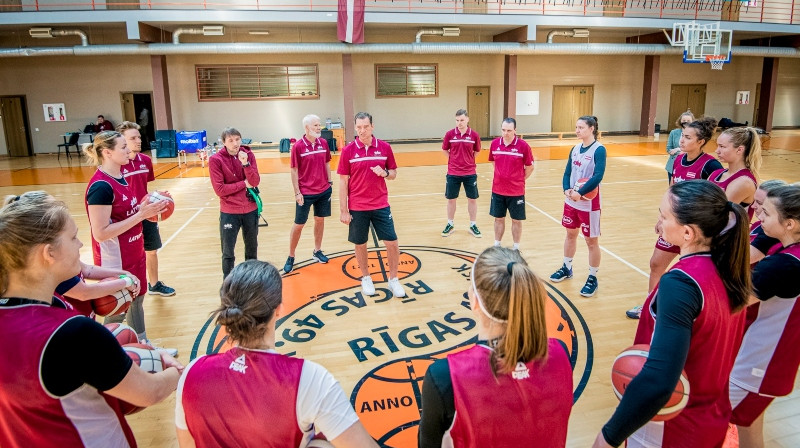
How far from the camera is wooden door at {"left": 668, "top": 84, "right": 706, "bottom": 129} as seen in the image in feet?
71.3

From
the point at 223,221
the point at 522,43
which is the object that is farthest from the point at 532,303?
the point at 522,43

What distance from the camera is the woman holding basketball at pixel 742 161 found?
346 centimetres

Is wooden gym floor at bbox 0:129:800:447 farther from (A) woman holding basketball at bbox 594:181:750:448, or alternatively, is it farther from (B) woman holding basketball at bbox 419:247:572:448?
(A) woman holding basketball at bbox 594:181:750:448

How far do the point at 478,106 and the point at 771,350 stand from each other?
18.5 meters

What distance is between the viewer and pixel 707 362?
1.65 metres

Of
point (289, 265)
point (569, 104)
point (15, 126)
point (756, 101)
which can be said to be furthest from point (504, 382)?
point (756, 101)

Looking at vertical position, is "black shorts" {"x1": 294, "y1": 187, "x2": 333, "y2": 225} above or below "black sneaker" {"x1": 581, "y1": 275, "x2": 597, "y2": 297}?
above

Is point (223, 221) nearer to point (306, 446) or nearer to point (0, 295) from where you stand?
point (0, 295)

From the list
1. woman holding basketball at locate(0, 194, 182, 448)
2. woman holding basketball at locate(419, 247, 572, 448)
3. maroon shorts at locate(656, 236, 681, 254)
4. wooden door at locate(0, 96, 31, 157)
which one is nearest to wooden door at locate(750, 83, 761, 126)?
maroon shorts at locate(656, 236, 681, 254)

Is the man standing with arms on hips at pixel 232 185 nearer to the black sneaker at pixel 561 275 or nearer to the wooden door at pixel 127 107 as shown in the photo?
the black sneaker at pixel 561 275

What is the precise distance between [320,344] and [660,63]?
22145 millimetres

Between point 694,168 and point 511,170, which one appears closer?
point 694,168

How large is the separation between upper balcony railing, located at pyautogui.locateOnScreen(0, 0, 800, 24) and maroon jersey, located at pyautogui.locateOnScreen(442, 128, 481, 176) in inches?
412

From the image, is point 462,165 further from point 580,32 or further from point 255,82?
point 580,32
